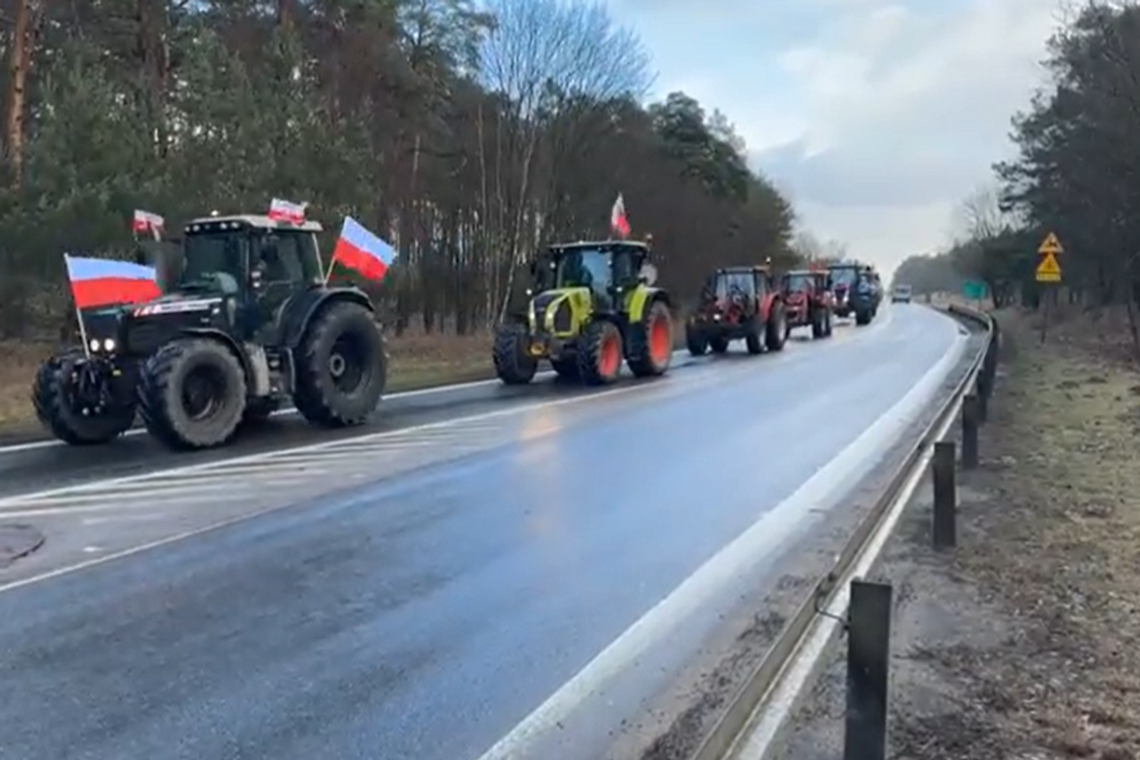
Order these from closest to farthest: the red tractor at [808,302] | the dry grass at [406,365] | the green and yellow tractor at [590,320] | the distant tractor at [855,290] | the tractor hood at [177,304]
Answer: the tractor hood at [177,304] < the dry grass at [406,365] < the green and yellow tractor at [590,320] < the red tractor at [808,302] < the distant tractor at [855,290]

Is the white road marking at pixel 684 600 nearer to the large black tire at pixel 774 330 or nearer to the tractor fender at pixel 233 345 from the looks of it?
the tractor fender at pixel 233 345

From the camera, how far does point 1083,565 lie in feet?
25.9

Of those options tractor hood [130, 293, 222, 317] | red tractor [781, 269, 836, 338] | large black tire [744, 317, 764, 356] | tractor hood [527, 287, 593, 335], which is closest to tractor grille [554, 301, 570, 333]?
tractor hood [527, 287, 593, 335]

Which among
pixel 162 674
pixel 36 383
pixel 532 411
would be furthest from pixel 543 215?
pixel 162 674

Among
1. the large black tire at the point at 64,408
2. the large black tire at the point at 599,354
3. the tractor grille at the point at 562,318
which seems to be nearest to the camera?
the large black tire at the point at 64,408

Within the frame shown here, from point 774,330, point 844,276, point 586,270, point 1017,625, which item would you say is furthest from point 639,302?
point 844,276

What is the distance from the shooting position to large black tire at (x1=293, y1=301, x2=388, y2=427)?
14.3 m

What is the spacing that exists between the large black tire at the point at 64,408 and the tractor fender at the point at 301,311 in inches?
80.0

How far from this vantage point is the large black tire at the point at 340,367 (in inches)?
565

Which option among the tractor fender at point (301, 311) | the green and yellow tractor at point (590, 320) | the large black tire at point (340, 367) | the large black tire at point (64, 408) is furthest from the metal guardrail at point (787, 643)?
the green and yellow tractor at point (590, 320)

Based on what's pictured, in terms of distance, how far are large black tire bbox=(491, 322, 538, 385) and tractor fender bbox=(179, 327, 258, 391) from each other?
736 centimetres

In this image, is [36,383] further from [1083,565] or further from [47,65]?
[47,65]

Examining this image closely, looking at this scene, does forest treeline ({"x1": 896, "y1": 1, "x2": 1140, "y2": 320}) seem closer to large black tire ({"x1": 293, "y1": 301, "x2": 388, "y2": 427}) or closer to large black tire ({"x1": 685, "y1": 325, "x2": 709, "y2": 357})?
large black tire ({"x1": 685, "y1": 325, "x2": 709, "y2": 357})

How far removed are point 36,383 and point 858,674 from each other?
11.5 m
